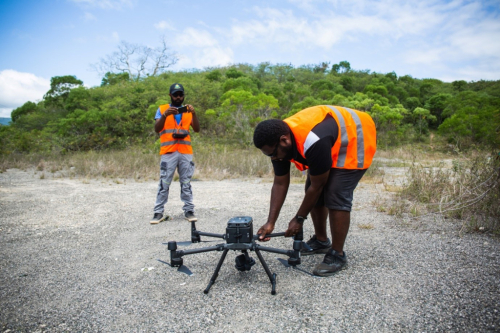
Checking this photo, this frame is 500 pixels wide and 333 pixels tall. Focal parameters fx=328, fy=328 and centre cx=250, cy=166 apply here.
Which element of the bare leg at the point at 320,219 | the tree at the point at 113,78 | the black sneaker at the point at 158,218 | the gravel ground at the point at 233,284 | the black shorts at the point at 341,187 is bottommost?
the gravel ground at the point at 233,284

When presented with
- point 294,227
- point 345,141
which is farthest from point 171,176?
point 345,141

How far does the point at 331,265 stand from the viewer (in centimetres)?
281

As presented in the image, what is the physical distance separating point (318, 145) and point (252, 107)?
45.6 ft

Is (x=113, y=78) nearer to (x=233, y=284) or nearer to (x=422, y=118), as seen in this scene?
(x=422, y=118)

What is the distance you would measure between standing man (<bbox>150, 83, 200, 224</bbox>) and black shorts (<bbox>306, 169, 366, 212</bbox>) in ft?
8.15

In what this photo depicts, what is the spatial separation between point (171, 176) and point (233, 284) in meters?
2.43

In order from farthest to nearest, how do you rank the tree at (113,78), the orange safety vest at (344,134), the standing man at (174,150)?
1. the tree at (113,78)
2. the standing man at (174,150)
3. the orange safety vest at (344,134)

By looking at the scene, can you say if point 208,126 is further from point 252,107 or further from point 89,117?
point 89,117

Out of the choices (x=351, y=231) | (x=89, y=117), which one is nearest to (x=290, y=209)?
(x=351, y=231)

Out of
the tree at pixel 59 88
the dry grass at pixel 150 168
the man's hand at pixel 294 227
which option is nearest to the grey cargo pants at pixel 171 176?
the man's hand at pixel 294 227

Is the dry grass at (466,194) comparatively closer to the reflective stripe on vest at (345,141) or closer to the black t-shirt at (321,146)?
the reflective stripe on vest at (345,141)

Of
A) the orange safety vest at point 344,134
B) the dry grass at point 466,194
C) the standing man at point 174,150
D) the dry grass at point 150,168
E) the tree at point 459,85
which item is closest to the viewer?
the orange safety vest at point 344,134

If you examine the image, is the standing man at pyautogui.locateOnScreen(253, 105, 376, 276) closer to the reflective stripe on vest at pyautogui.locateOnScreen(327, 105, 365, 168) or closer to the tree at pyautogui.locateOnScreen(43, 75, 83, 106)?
the reflective stripe on vest at pyautogui.locateOnScreen(327, 105, 365, 168)

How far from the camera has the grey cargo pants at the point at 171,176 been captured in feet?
15.5
